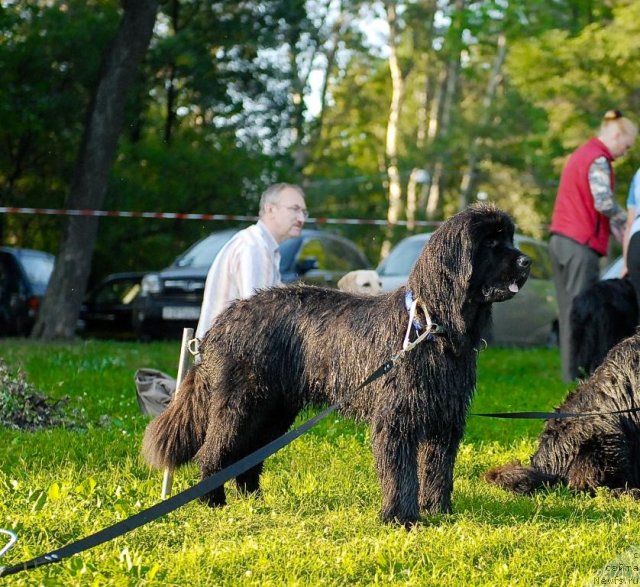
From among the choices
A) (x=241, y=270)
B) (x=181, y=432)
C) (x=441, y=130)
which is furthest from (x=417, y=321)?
(x=441, y=130)

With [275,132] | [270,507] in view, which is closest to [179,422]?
[270,507]

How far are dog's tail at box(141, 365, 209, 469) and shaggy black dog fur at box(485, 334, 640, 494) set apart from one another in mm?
1777

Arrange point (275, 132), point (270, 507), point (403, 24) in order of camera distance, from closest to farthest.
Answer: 1. point (270, 507)
2. point (275, 132)
3. point (403, 24)

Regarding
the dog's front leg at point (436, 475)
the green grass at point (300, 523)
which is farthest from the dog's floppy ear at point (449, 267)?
the green grass at point (300, 523)

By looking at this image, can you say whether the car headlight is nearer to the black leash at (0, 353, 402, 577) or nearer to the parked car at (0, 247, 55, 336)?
the parked car at (0, 247, 55, 336)

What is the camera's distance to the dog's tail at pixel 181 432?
5.81 m

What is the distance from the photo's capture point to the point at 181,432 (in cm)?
583

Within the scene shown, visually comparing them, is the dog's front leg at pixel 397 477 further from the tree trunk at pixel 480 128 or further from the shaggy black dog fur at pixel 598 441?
the tree trunk at pixel 480 128

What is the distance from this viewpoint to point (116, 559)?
4609 millimetres

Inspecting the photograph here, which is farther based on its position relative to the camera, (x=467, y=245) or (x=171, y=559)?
(x=467, y=245)

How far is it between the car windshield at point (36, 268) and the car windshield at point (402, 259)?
6.49 meters

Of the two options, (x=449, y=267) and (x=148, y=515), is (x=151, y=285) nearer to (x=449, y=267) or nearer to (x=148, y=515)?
(x=449, y=267)

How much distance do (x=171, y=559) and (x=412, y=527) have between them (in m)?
1.17

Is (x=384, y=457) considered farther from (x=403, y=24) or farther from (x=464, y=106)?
(x=464, y=106)
